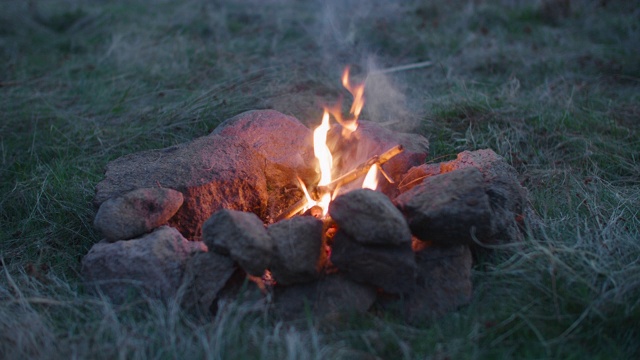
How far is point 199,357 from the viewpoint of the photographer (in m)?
2.05

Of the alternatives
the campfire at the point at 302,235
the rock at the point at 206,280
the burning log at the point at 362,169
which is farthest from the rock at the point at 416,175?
the rock at the point at 206,280

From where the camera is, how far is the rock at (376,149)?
10.0ft

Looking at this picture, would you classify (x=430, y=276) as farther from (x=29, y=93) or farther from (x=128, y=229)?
(x=29, y=93)

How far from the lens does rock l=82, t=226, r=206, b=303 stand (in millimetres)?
2383

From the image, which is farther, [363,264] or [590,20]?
[590,20]

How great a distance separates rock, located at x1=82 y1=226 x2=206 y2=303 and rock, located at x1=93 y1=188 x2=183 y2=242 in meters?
0.07

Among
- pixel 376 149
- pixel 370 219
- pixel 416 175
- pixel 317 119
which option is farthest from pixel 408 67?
pixel 370 219


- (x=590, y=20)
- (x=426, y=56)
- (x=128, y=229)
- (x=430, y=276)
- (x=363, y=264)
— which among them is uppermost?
(x=128, y=229)

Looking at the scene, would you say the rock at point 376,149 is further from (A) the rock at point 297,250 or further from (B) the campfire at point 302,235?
(A) the rock at point 297,250

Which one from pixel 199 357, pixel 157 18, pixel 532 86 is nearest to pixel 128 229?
pixel 199 357

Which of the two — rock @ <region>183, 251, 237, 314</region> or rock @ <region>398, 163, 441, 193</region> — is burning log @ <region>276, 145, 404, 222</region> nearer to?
rock @ <region>398, 163, 441, 193</region>

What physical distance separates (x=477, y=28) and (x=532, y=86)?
70.0 inches

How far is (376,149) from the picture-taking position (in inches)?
121

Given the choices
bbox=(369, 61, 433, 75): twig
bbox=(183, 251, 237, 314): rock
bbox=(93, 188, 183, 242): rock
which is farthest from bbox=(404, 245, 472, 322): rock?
bbox=(369, 61, 433, 75): twig
